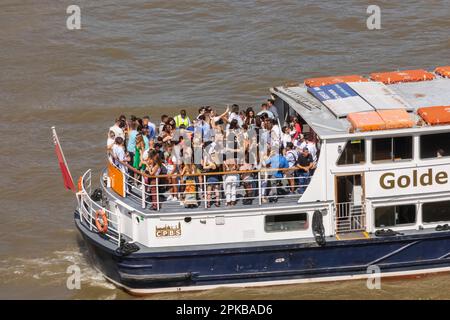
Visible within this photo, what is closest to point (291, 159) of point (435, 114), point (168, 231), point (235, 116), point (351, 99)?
point (351, 99)

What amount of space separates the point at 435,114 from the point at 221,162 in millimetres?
4108

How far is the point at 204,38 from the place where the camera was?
34.1 meters

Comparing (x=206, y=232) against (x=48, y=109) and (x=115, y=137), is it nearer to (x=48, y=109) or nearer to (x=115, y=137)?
(x=115, y=137)

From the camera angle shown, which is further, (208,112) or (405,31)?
(405,31)

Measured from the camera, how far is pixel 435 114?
18.4m

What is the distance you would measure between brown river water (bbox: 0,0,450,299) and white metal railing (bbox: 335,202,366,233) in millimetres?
5668

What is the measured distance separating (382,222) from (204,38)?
16484mm

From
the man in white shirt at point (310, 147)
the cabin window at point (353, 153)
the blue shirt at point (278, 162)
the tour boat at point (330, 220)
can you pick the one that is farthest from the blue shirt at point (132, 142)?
the cabin window at point (353, 153)

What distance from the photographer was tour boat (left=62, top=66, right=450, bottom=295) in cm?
1856

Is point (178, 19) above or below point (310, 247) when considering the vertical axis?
above

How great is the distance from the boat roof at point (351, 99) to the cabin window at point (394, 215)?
168 cm

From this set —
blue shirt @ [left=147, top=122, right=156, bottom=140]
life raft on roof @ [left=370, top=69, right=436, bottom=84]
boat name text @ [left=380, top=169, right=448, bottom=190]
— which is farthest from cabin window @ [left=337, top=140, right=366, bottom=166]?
blue shirt @ [left=147, top=122, right=156, bottom=140]

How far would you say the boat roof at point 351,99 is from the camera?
18.7m
